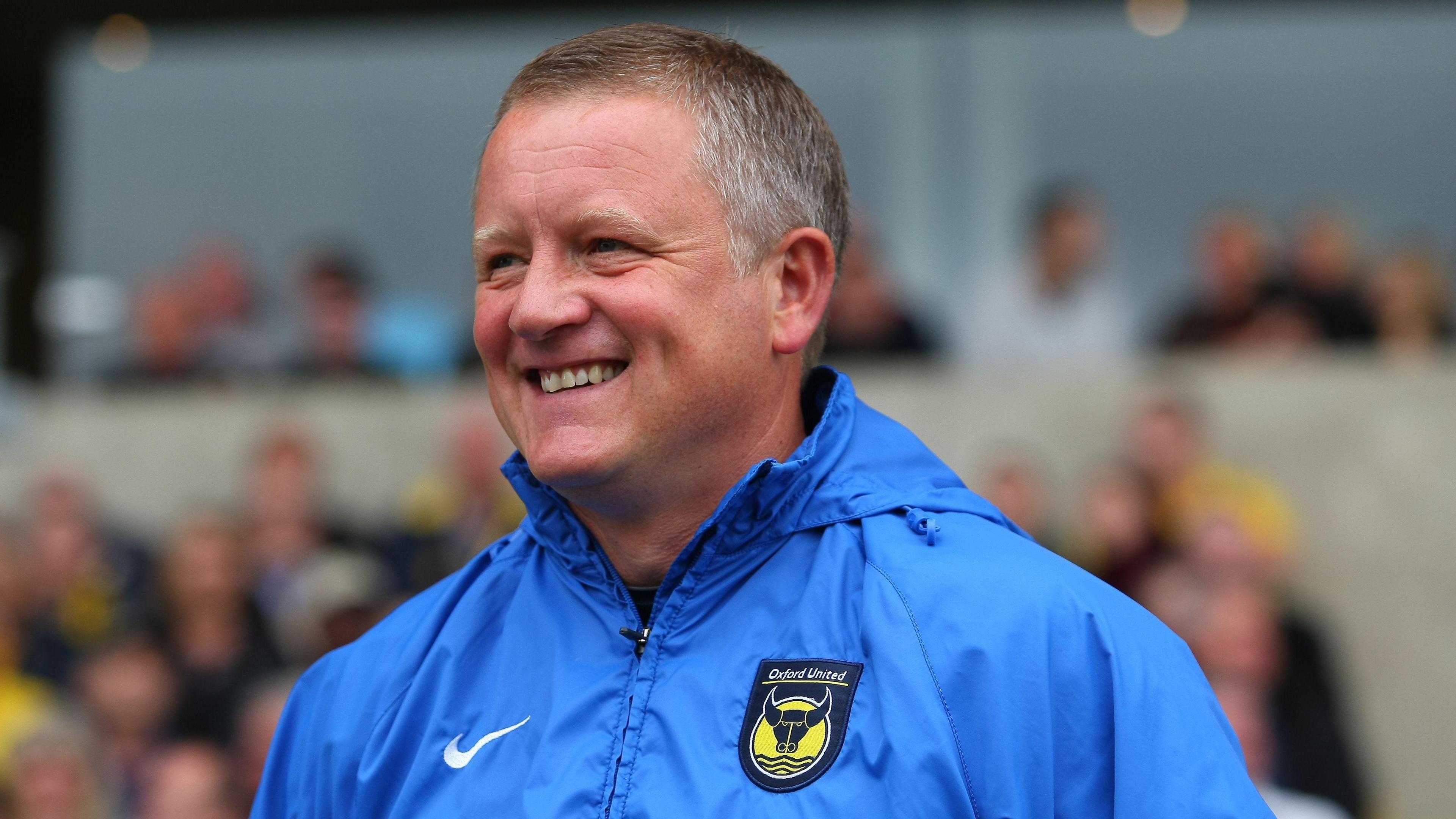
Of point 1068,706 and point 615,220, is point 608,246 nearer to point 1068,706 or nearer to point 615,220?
point 615,220

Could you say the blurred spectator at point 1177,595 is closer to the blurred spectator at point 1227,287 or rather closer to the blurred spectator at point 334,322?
the blurred spectator at point 1227,287

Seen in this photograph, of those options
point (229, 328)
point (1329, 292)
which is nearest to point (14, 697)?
point (229, 328)

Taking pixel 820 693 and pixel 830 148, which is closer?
pixel 820 693

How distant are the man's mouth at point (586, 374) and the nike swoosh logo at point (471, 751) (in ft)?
1.27

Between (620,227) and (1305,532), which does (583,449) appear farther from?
(1305,532)

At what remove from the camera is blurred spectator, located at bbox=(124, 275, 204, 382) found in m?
8.14

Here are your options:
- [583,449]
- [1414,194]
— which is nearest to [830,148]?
[583,449]

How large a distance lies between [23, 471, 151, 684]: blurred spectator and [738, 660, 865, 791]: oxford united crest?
16.5 ft

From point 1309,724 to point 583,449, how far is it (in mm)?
3977

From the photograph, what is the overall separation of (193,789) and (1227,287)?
190 inches

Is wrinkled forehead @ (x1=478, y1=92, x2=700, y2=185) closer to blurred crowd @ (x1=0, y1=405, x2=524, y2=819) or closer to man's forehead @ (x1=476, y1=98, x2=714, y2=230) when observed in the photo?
man's forehead @ (x1=476, y1=98, x2=714, y2=230)

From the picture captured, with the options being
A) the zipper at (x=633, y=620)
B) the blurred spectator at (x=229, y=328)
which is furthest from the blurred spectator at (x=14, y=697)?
the zipper at (x=633, y=620)

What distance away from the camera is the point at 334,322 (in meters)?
7.83

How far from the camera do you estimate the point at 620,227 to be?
5.74 feet
